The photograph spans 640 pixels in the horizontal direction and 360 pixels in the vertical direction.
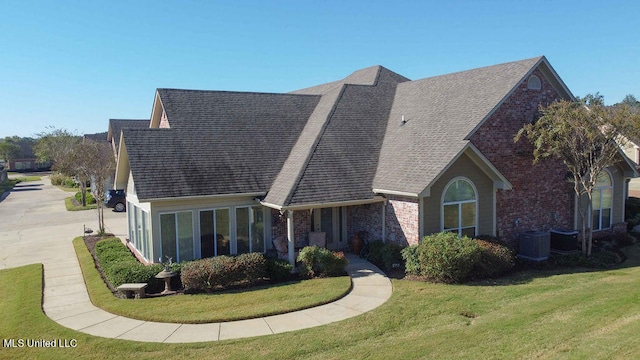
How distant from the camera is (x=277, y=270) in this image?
15.1 meters

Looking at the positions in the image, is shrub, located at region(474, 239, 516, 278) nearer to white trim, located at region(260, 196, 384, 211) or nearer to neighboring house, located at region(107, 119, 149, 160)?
white trim, located at region(260, 196, 384, 211)

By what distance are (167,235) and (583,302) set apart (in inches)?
531

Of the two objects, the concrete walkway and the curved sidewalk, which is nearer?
the curved sidewalk

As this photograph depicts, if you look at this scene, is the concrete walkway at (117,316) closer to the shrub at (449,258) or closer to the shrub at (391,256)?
the shrub at (391,256)

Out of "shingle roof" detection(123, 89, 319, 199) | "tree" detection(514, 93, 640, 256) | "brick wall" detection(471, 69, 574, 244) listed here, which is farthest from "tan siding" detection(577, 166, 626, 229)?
"shingle roof" detection(123, 89, 319, 199)

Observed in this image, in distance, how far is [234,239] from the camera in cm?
1736

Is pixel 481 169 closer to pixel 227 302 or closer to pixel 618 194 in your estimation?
pixel 618 194

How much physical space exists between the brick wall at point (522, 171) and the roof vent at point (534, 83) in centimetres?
16

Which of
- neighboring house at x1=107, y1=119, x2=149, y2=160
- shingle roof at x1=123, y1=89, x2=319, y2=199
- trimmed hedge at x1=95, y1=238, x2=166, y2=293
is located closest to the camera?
trimmed hedge at x1=95, y1=238, x2=166, y2=293

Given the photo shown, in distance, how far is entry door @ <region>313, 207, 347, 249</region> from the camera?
1902 centimetres

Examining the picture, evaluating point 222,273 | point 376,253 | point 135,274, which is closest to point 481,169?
point 376,253

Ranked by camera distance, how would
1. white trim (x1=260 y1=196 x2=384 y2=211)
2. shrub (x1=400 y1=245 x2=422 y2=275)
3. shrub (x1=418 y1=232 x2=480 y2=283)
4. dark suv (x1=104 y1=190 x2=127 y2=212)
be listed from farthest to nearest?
dark suv (x1=104 y1=190 x2=127 y2=212) < white trim (x1=260 y1=196 x2=384 y2=211) < shrub (x1=400 y1=245 x2=422 y2=275) < shrub (x1=418 y1=232 x2=480 y2=283)

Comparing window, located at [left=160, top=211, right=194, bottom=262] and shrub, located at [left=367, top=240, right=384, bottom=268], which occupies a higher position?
window, located at [left=160, top=211, right=194, bottom=262]

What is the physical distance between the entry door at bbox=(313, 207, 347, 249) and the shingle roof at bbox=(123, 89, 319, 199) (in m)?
2.73
